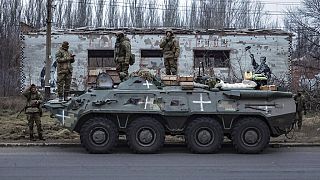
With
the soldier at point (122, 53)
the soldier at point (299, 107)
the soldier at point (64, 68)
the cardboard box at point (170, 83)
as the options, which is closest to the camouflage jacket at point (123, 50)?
the soldier at point (122, 53)

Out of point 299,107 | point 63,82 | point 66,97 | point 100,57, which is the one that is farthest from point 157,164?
point 100,57

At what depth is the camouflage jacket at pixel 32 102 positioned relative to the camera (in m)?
16.4

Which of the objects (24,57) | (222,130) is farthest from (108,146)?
(24,57)

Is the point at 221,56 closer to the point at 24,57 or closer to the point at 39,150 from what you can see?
the point at 24,57

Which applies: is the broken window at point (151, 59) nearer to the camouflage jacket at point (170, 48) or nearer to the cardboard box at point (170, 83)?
the camouflage jacket at point (170, 48)

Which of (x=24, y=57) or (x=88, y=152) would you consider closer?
(x=88, y=152)

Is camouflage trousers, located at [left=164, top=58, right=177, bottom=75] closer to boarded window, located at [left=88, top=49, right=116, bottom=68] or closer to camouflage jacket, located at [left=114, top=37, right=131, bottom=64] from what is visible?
camouflage jacket, located at [left=114, top=37, right=131, bottom=64]

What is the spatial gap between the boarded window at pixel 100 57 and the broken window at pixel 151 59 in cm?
155

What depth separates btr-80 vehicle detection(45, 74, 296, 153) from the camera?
14.7 metres

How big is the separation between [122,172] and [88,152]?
3402 mm

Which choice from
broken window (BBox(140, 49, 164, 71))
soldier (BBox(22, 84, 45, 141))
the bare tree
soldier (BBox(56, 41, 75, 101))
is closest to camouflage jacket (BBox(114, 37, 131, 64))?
soldier (BBox(56, 41, 75, 101))

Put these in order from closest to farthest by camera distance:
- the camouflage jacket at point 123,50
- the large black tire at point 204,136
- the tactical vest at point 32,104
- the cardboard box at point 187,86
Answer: the large black tire at point 204,136 → the cardboard box at point 187,86 → the tactical vest at point 32,104 → the camouflage jacket at point 123,50

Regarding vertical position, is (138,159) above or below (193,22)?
below

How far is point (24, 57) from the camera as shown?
3044 cm
